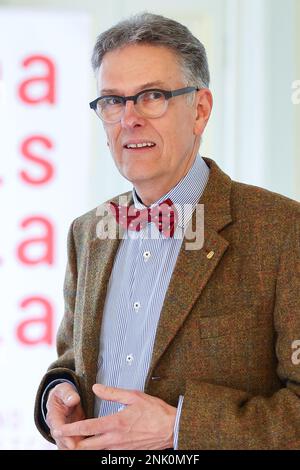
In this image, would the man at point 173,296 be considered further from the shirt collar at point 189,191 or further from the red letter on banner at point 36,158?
the red letter on banner at point 36,158

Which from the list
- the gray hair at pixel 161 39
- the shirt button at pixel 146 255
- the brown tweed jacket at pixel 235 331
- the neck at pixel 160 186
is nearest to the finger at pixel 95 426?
the brown tweed jacket at pixel 235 331

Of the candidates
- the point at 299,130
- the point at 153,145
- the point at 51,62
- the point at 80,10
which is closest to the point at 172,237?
the point at 153,145

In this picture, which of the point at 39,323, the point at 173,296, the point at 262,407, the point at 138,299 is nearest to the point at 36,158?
the point at 39,323

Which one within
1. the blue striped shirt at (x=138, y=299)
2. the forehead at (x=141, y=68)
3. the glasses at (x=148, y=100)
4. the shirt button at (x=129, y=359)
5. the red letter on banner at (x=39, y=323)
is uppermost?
the forehead at (x=141, y=68)

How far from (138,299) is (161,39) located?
58 cm

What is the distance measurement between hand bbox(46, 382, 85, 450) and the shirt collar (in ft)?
1.49

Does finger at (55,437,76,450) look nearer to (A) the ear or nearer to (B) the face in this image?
(B) the face

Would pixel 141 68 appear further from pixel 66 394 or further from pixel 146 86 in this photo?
pixel 66 394

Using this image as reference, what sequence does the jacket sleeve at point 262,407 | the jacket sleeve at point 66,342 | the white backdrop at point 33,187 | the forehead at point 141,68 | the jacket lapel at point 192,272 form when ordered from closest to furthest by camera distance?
the jacket sleeve at point 262,407, the jacket lapel at point 192,272, the forehead at point 141,68, the jacket sleeve at point 66,342, the white backdrop at point 33,187

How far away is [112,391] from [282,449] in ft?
1.14

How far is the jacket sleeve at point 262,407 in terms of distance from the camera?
1.39 meters

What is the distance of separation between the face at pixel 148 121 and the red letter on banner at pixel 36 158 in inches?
53.2

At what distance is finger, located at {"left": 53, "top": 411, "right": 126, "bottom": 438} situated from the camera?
1438 millimetres
